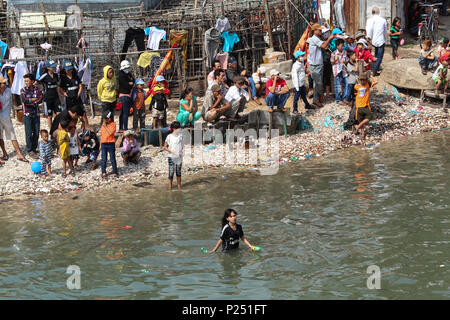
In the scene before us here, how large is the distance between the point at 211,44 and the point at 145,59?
1963 millimetres

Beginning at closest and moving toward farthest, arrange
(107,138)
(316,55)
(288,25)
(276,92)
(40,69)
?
1. (107,138)
2. (40,69)
3. (276,92)
4. (316,55)
5. (288,25)

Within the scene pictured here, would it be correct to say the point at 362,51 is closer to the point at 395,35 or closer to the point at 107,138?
the point at 395,35

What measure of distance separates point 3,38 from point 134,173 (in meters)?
7.48

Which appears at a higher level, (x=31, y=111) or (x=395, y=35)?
(x=395, y=35)

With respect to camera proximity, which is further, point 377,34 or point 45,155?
point 377,34

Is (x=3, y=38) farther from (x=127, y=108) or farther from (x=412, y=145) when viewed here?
(x=412, y=145)

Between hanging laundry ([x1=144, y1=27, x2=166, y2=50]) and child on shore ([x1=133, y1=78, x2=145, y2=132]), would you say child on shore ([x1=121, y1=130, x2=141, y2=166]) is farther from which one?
hanging laundry ([x1=144, y1=27, x2=166, y2=50])

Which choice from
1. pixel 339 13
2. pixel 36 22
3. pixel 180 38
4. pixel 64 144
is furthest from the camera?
pixel 339 13

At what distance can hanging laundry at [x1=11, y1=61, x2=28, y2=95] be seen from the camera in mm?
16297

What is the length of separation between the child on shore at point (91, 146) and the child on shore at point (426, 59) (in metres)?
9.86

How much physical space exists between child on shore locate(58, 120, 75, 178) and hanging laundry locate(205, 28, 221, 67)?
5.59m

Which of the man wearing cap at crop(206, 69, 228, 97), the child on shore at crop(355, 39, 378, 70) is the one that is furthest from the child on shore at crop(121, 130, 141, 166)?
the child on shore at crop(355, 39, 378, 70)

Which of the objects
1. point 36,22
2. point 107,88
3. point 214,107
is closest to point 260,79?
point 214,107

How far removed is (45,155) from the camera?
14141 mm
